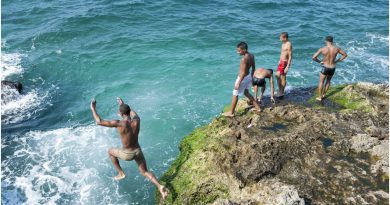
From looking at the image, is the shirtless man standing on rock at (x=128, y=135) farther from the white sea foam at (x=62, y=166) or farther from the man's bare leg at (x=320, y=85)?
the man's bare leg at (x=320, y=85)

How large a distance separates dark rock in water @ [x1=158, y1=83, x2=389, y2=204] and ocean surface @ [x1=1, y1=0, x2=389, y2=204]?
283cm

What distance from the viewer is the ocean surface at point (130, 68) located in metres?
12.4

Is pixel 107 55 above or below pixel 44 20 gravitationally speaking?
below

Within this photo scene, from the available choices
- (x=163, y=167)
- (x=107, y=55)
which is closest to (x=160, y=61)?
(x=107, y=55)

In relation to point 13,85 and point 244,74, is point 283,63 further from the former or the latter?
point 13,85

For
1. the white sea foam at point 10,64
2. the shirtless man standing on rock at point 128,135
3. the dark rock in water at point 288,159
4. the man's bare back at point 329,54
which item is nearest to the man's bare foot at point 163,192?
the shirtless man standing on rock at point 128,135

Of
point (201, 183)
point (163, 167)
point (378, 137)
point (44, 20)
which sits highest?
point (44, 20)

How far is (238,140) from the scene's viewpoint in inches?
357

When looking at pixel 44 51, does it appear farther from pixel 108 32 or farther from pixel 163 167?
pixel 163 167

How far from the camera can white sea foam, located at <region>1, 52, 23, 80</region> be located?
19.3 metres

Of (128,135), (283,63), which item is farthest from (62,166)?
(283,63)

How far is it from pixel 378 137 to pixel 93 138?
9.73 meters

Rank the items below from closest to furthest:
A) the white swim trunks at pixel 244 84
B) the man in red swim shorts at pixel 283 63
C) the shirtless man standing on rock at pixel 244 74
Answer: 1. the shirtless man standing on rock at pixel 244 74
2. the white swim trunks at pixel 244 84
3. the man in red swim shorts at pixel 283 63

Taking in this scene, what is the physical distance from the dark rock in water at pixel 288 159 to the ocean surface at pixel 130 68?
2.83 m
